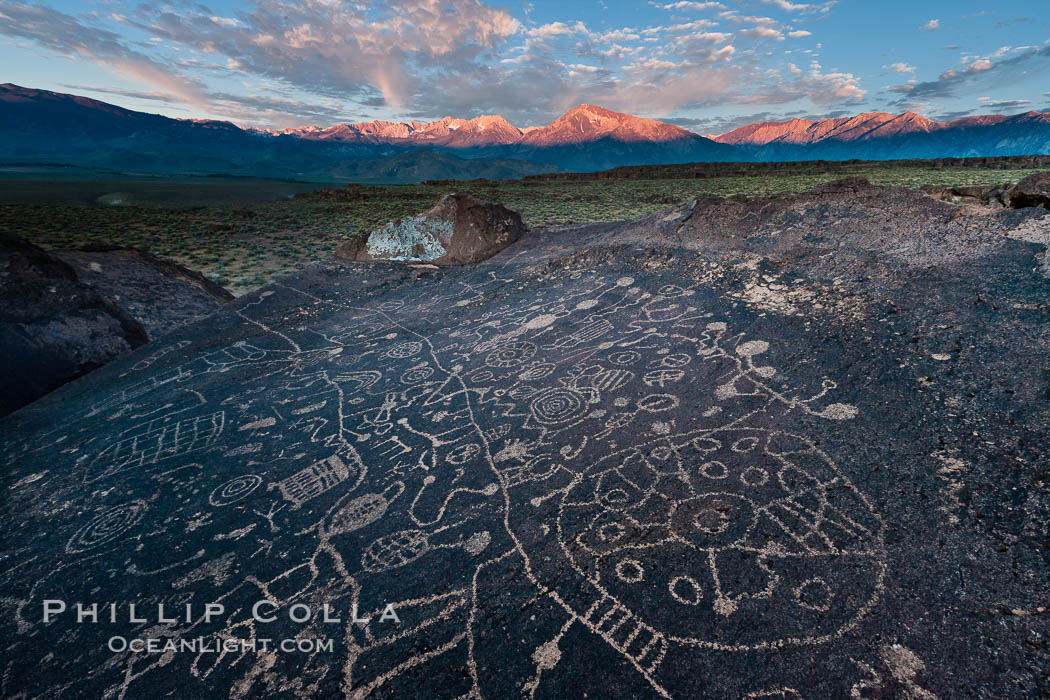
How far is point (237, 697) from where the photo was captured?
185cm

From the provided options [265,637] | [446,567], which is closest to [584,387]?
[446,567]

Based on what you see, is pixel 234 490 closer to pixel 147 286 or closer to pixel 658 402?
pixel 658 402

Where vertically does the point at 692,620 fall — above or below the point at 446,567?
above

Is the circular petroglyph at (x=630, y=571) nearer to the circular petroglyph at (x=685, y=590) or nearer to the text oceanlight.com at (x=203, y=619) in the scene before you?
the circular petroglyph at (x=685, y=590)

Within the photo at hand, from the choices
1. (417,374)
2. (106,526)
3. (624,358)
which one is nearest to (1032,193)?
(624,358)

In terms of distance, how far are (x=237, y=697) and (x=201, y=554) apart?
104 cm

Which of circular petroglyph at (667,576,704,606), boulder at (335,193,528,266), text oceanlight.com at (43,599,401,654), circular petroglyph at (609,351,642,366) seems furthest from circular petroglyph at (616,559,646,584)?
boulder at (335,193,528,266)

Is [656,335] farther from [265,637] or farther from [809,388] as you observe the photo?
[265,637]

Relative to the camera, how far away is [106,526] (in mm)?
2896

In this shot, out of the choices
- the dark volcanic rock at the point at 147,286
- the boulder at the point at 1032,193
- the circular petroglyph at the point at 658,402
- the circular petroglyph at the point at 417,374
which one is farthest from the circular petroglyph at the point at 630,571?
the dark volcanic rock at the point at 147,286

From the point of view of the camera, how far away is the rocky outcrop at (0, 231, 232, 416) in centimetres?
516

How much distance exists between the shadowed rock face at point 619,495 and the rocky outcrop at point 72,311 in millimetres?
565

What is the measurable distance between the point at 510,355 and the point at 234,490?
244 cm

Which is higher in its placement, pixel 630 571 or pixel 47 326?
pixel 630 571
